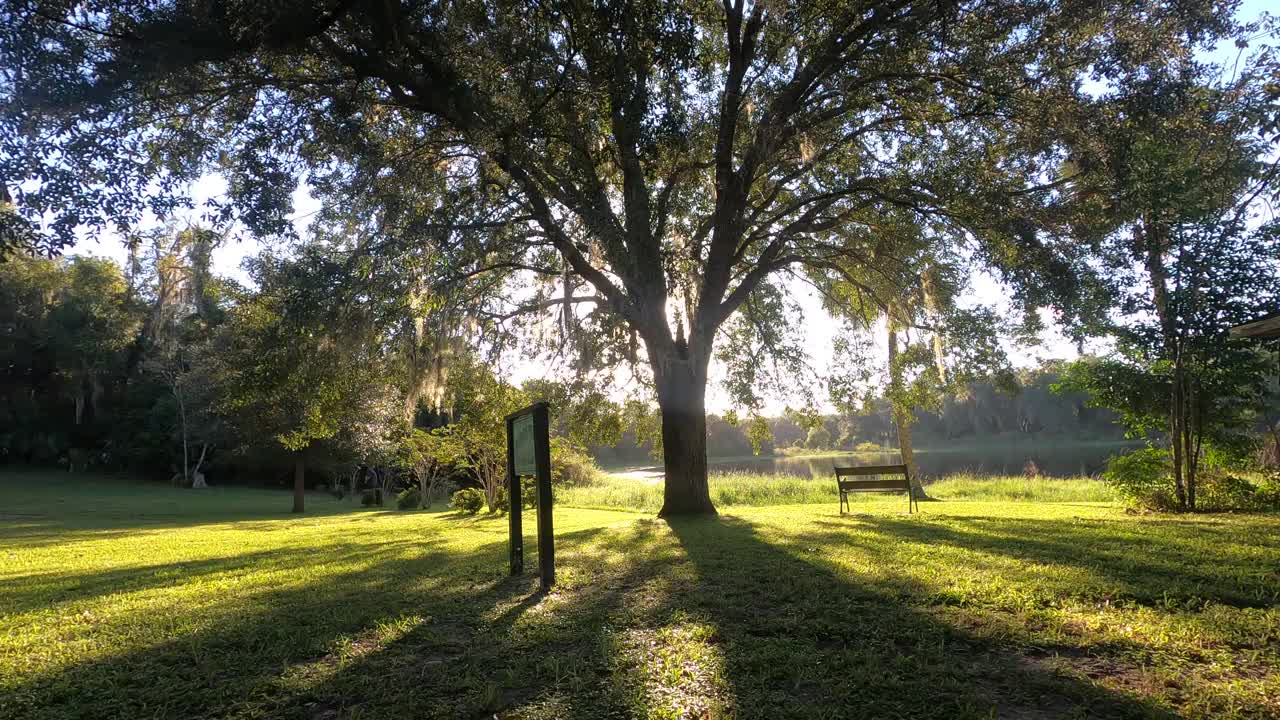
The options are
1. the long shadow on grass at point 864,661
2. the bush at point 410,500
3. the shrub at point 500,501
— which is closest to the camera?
the long shadow on grass at point 864,661

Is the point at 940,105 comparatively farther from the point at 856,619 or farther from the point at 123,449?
the point at 123,449

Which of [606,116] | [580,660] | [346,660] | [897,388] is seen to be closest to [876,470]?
[897,388]

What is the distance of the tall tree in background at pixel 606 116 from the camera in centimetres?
688

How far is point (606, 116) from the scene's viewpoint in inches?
410

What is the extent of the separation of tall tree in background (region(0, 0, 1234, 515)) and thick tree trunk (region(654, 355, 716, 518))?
0.05 metres

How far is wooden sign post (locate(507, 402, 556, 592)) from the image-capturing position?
4918 millimetres

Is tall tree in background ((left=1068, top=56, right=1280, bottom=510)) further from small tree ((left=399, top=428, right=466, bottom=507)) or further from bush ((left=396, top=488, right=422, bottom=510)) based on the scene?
bush ((left=396, top=488, right=422, bottom=510))

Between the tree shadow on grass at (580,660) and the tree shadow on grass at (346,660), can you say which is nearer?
the tree shadow on grass at (580,660)

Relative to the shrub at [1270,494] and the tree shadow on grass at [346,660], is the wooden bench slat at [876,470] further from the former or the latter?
the tree shadow on grass at [346,660]

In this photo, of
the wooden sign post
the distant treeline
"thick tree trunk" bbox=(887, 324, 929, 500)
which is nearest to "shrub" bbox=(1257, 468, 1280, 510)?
"thick tree trunk" bbox=(887, 324, 929, 500)

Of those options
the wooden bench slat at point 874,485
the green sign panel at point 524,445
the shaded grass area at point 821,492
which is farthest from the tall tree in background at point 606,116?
the shaded grass area at point 821,492

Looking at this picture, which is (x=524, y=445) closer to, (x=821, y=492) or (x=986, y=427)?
(x=821, y=492)

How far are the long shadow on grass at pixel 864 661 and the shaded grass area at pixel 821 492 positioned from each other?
12821mm

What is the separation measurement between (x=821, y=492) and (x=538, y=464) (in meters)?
16.8
